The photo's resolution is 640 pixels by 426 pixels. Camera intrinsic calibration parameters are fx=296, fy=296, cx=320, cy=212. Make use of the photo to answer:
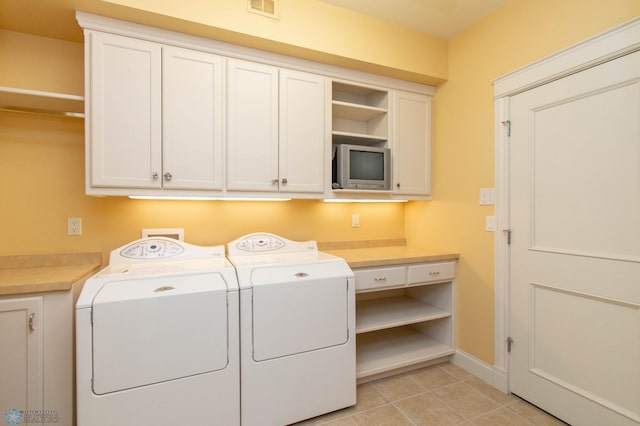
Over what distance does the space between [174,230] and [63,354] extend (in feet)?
3.09

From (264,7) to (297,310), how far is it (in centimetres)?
196

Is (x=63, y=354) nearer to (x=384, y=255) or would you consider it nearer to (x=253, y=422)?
(x=253, y=422)

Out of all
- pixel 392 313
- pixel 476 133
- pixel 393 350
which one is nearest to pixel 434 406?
pixel 393 350

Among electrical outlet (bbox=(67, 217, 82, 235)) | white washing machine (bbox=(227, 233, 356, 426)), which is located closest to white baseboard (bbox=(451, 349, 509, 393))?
white washing machine (bbox=(227, 233, 356, 426))

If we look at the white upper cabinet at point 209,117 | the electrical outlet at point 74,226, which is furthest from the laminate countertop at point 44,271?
the white upper cabinet at point 209,117

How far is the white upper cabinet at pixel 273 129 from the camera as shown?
207 centimetres

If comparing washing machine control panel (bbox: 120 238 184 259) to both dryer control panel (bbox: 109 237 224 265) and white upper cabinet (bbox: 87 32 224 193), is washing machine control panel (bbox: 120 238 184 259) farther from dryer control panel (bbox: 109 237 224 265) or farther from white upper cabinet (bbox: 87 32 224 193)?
white upper cabinet (bbox: 87 32 224 193)

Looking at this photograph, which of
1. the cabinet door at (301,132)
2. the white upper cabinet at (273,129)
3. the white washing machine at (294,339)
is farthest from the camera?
the cabinet door at (301,132)

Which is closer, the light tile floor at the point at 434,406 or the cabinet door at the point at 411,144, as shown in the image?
the light tile floor at the point at 434,406

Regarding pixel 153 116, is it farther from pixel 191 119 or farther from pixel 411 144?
pixel 411 144

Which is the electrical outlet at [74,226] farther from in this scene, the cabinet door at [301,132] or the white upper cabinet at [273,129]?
the cabinet door at [301,132]

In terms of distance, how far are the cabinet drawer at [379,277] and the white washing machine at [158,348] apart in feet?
3.08

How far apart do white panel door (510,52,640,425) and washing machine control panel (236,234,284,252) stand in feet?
5.74

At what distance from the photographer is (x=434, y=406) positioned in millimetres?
1985
